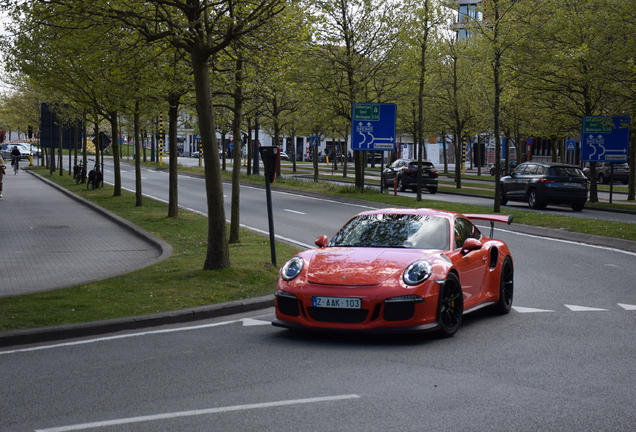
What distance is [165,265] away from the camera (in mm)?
13906

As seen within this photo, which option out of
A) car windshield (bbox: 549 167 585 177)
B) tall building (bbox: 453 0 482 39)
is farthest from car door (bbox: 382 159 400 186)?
car windshield (bbox: 549 167 585 177)

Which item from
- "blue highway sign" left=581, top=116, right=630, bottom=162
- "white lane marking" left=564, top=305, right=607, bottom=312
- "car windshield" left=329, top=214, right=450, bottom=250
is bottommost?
"white lane marking" left=564, top=305, right=607, bottom=312

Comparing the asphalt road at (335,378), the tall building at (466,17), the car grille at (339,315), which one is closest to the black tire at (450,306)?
the asphalt road at (335,378)

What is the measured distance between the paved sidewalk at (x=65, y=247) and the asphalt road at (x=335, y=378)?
4.21 m

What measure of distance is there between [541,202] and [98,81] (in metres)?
16.0

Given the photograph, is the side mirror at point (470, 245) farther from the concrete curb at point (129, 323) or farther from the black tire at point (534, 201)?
the black tire at point (534, 201)

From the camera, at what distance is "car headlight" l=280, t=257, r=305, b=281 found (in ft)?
27.7

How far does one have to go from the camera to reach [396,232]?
9250mm

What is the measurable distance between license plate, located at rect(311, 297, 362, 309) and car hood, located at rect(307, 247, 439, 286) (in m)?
0.15

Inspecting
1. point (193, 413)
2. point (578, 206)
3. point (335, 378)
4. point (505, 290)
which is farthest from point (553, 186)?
point (193, 413)

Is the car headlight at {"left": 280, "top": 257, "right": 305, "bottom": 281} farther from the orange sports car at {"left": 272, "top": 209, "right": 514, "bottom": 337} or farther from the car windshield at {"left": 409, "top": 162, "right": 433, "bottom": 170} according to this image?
the car windshield at {"left": 409, "top": 162, "right": 433, "bottom": 170}

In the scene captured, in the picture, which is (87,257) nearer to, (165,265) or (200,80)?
(165,265)

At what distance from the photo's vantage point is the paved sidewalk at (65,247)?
13047 mm

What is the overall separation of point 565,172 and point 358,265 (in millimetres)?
24125
